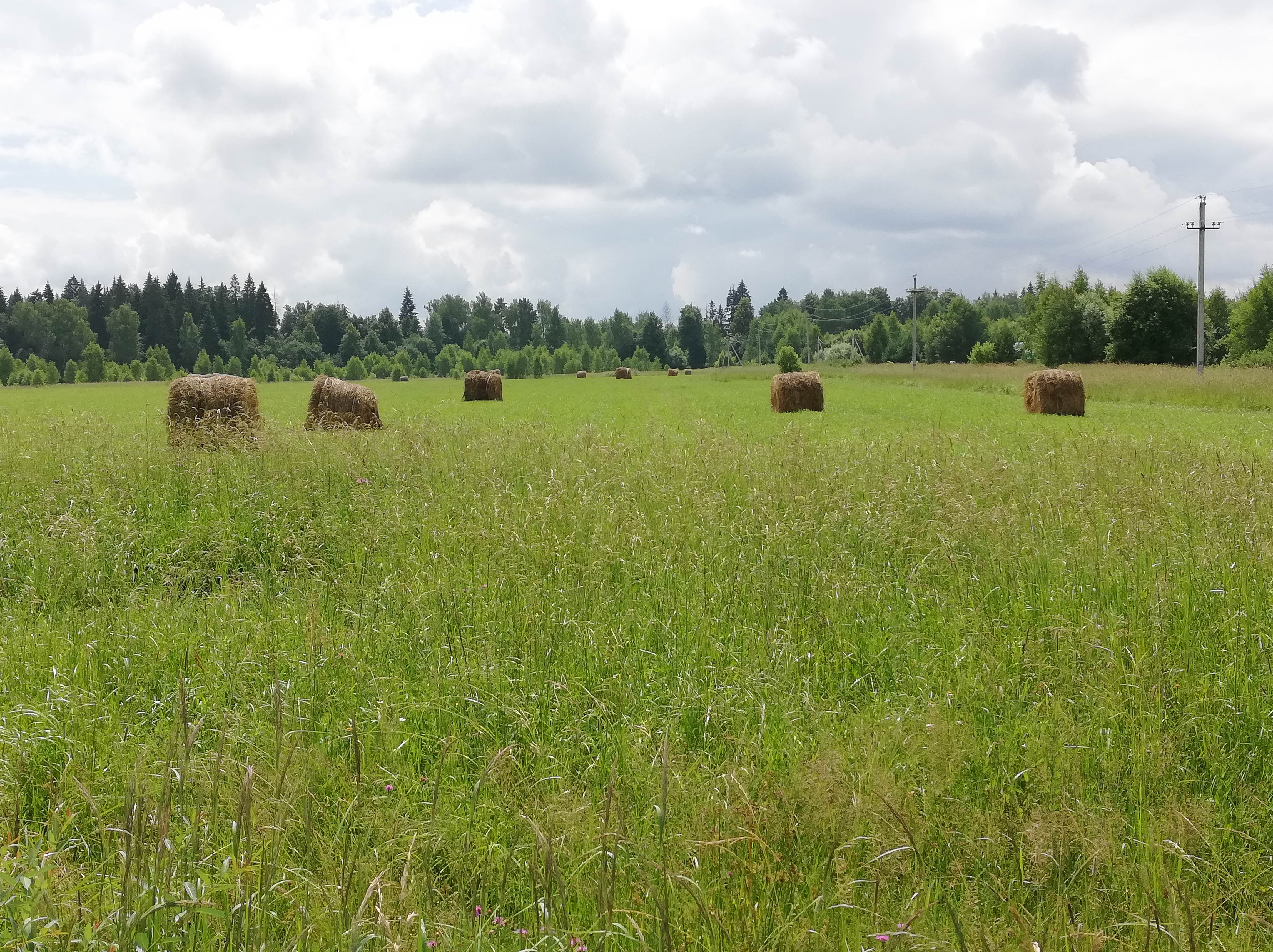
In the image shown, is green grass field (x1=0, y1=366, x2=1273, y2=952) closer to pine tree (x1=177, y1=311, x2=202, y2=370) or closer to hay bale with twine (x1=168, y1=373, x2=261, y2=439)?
hay bale with twine (x1=168, y1=373, x2=261, y2=439)

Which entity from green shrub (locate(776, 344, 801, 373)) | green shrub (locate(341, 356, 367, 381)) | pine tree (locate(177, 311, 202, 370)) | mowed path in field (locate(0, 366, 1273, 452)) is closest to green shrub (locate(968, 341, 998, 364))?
green shrub (locate(776, 344, 801, 373))

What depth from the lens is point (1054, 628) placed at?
192 inches

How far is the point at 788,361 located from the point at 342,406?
5033 cm

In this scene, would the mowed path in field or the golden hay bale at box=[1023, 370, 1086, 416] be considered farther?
the golden hay bale at box=[1023, 370, 1086, 416]

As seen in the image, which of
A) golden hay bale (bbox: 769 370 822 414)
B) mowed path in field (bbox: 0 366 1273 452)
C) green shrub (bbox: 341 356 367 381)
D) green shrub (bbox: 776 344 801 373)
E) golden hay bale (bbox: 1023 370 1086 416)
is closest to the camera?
mowed path in field (bbox: 0 366 1273 452)

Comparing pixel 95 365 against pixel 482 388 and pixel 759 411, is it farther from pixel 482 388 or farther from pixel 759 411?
pixel 759 411

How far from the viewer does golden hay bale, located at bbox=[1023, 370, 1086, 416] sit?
26859 millimetres

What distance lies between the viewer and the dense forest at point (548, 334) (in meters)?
65.4

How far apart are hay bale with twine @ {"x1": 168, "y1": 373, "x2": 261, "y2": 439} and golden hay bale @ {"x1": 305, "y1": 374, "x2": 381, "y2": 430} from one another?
105 inches

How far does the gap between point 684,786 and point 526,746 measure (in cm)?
98

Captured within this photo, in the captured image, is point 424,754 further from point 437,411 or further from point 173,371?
point 173,371

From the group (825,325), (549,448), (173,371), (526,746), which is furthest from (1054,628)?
(825,325)

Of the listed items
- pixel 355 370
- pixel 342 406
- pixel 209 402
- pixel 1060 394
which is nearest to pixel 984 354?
pixel 355 370

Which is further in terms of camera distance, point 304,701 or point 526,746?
point 304,701
